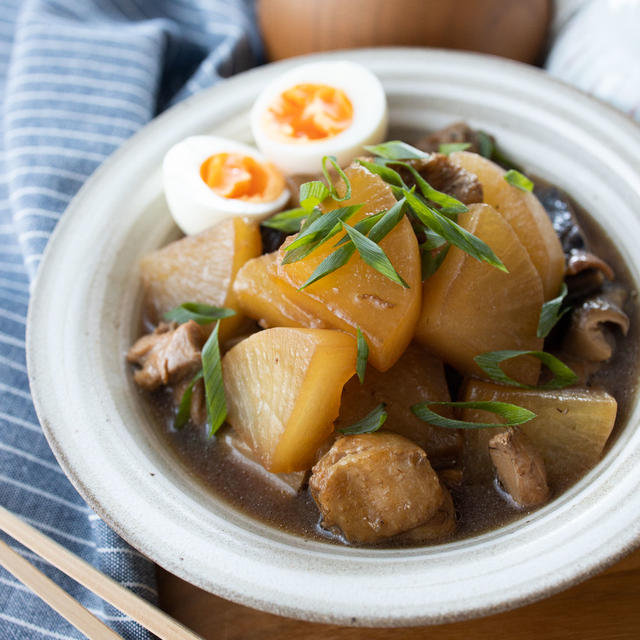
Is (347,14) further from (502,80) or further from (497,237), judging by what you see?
(497,237)

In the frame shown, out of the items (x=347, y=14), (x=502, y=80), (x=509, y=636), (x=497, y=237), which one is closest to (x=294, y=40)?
(x=347, y=14)

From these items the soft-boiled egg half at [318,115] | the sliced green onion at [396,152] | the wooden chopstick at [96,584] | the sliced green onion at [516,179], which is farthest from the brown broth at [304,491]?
the soft-boiled egg half at [318,115]

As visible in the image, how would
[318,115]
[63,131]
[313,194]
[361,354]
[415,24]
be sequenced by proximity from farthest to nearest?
1. [415,24]
2. [63,131]
3. [318,115]
4. [313,194]
5. [361,354]

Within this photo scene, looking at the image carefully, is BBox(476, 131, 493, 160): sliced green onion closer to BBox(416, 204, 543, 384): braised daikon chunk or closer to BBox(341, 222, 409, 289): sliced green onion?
BBox(416, 204, 543, 384): braised daikon chunk

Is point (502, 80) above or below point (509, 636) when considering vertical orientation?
above

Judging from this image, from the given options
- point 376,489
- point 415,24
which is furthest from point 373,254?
point 415,24

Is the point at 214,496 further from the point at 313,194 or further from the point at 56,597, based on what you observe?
the point at 313,194
